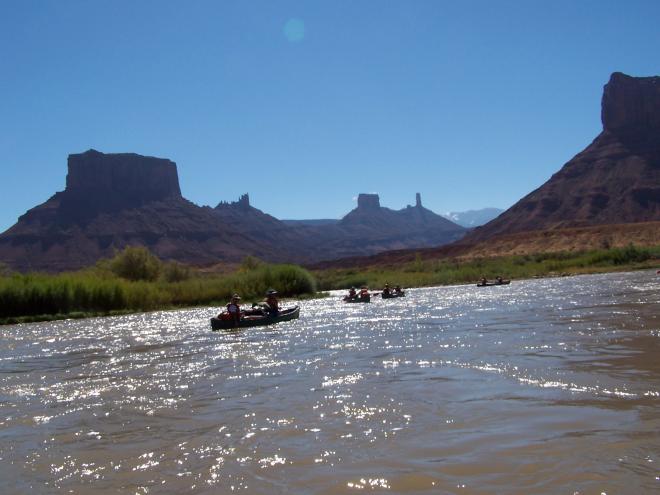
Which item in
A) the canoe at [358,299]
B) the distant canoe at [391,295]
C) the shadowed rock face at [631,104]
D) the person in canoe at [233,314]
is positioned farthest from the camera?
the shadowed rock face at [631,104]

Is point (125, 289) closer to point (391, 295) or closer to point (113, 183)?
point (391, 295)

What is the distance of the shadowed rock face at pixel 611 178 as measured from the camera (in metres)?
120

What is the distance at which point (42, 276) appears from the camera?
4144 cm

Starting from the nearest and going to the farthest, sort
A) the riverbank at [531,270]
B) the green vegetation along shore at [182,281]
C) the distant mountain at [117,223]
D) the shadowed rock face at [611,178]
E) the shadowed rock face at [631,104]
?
the green vegetation along shore at [182,281] → the riverbank at [531,270] → the shadowed rock face at [611,178] → the distant mountain at [117,223] → the shadowed rock face at [631,104]

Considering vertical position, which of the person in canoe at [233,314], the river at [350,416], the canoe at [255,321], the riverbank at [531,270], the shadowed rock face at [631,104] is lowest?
the river at [350,416]

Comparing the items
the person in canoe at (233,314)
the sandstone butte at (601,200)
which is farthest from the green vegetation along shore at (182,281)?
the sandstone butte at (601,200)

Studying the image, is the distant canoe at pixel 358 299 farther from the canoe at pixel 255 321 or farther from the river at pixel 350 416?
the river at pixel 350 416

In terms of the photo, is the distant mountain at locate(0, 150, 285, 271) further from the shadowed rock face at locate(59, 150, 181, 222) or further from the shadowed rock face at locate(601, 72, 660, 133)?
the shadowed rock face at locate(601, 72, 660, 133)

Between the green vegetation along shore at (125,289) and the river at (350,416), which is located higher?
the green vegetation along shore at (125,289)

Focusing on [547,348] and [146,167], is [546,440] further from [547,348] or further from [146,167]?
[146,167]

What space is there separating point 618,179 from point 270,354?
126m

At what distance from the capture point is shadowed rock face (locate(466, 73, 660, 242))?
12025 centimetres

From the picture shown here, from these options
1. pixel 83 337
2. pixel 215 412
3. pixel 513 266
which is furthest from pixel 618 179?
pixel 215 412

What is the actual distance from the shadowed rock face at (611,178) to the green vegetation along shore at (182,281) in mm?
47791
